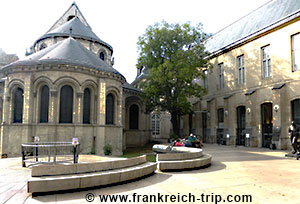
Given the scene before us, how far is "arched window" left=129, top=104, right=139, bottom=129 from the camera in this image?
34250 mm

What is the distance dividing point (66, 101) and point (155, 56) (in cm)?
1309

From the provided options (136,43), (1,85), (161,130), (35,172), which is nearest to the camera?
(35,172)

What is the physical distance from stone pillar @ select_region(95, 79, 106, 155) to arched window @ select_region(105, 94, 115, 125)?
1.61 meters

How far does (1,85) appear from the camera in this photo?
28219 millimetres

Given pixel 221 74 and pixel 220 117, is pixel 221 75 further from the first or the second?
pixel 220 117

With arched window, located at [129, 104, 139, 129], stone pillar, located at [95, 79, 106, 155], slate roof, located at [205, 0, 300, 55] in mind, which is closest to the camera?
stone pillar, located at [95, 79, 106, 155]

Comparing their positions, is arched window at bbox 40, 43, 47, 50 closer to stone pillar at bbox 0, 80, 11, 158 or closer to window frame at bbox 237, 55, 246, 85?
stone pillar at bbox 0, 80, 11, 158

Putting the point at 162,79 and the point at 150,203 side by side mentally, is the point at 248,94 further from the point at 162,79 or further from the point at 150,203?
the point at 150,203

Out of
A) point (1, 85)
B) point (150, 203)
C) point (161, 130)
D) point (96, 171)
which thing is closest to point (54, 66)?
point (1, 85)

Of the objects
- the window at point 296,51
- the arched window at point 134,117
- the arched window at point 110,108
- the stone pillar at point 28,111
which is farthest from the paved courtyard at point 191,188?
the arched window at point 134,117

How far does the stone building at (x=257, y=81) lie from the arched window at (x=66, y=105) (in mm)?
18521

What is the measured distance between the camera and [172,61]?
1128 inches

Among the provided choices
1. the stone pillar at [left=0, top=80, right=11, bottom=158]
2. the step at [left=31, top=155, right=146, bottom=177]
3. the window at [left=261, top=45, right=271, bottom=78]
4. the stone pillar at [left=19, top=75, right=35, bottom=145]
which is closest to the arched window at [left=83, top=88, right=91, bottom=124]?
the stone pillar at [left=19, top=75, right=35, bottom=145]

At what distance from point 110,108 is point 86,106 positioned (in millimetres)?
2890
